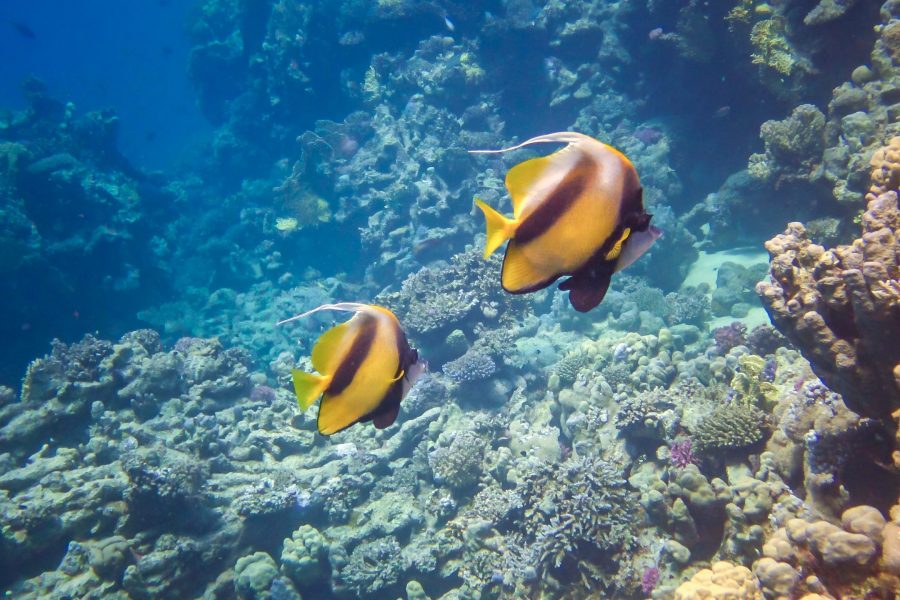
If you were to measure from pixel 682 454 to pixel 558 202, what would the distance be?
483 cm

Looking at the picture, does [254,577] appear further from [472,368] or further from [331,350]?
[331,350]

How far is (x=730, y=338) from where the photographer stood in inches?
284

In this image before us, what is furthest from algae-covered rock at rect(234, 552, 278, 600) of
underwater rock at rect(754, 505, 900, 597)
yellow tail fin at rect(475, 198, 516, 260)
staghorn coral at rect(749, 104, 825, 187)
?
staghorn coral at rect(749, 104, 825, 187)

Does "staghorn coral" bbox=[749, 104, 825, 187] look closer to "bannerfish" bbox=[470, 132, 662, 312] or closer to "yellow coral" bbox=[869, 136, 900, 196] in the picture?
"yellow coral" bbox=[869, 136, 900, 196]

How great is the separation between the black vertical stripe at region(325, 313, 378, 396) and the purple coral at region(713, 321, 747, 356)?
7126 mm

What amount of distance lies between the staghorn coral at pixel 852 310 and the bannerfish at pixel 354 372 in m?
2.68

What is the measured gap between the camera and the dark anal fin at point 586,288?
1267mm

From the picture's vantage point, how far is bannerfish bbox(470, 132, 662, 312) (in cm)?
120

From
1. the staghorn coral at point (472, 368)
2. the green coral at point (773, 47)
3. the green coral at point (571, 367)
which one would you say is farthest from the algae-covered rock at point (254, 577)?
the green coral at point (773, 47)

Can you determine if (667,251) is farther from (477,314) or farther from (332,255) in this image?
(332,255)

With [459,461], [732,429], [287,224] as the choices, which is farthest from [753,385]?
[287,224]

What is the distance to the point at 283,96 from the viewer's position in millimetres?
19953

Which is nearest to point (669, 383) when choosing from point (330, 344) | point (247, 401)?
point (330, 344)

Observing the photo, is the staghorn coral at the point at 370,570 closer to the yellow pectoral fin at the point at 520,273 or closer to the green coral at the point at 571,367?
the green coral at the point at 571,367
